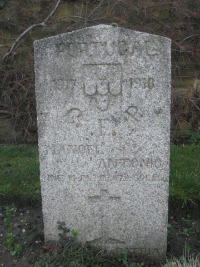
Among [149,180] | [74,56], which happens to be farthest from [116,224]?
[74,56]

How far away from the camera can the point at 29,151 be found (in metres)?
5.77

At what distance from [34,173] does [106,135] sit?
1794mm

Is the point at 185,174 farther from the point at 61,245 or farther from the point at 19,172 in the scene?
the point at 19,172

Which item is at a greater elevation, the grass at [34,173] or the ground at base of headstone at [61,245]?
the grass at [34,173]

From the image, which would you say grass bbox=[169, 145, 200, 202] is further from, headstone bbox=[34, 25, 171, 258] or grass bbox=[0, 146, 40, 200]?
grass bbox=[0, 146, 40, 200]

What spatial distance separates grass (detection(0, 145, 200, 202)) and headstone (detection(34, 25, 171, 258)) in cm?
81

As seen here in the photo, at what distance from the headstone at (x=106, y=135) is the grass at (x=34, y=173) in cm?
81

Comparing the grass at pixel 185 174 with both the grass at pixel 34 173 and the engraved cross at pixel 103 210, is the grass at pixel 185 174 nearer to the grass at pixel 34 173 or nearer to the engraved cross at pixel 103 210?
the grass at pixel 34 173

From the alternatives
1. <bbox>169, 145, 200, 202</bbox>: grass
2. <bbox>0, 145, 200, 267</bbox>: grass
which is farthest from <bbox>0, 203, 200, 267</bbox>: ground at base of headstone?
<bbox>169, 145, 200, 202</bbox>: grass

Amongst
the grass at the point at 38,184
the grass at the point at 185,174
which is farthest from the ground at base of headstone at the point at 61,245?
the grass at the point at 185,174

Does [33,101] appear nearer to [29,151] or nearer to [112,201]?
[29,151]

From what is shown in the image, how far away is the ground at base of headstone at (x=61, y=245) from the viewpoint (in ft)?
11.0

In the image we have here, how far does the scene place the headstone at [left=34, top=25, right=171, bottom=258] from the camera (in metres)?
3.14

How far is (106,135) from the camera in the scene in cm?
330
